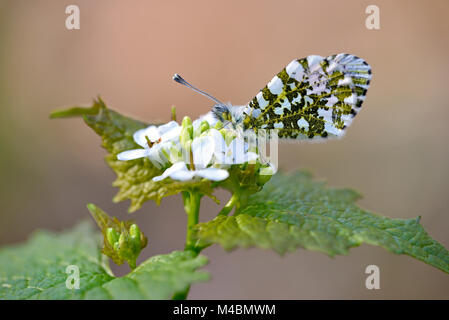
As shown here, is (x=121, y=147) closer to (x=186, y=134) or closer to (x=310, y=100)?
(x=186, y=134)

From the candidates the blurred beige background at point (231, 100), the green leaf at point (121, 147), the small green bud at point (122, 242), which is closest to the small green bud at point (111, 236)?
the small green bud at point (122, 242)

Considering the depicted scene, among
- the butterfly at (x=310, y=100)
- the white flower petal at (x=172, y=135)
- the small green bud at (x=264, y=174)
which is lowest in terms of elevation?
the small green bud at (x=264, y=174)

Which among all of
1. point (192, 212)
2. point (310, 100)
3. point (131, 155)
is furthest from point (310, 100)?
point (131, 155)

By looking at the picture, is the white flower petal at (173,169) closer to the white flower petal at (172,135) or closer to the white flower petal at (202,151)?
the white flower petal at (202,151)

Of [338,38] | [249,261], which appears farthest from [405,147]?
[249,261]
